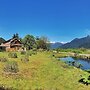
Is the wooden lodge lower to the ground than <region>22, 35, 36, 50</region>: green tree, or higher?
lower

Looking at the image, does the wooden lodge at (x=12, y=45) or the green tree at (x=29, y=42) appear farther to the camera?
the green tree at (x=29, y=42)

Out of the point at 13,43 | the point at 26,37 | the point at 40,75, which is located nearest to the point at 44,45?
the point at 26,37

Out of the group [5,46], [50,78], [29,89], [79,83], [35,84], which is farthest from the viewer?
[5,46]

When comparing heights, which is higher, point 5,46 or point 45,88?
point 5,46

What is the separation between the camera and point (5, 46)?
104 m

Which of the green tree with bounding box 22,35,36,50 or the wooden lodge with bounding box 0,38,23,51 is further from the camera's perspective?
the green tree with bounding box 22,35,36,50

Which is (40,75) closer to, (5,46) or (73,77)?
(73,77)

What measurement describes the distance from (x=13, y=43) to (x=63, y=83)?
80.0m

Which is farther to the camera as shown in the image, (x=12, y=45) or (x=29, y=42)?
(x=29, y=42)

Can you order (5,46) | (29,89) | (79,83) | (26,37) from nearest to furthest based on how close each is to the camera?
(29,89)
(79,83)
(5,46)
(26,37)

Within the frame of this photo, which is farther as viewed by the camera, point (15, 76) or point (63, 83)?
point (15, 76)

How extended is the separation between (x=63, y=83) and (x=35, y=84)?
326cm

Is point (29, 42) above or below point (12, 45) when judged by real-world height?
above

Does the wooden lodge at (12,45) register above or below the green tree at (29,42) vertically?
below
